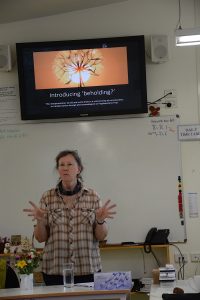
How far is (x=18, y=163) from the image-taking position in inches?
208

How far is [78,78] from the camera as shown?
520 cm

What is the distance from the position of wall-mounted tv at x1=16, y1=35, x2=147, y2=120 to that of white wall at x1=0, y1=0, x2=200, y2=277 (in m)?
0.22

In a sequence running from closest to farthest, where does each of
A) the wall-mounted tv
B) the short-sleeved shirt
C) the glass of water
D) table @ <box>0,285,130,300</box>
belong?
table @ <box>0,285,130,300</box>
the glass of water
the short-sleeved shirt
the wall-mounted tv

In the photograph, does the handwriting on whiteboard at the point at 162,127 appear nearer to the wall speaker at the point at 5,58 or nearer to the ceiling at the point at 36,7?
the ceiling at the point at 36,7

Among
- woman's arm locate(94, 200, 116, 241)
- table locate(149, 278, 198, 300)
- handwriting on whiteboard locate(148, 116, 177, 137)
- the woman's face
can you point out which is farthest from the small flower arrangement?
handwriting on whiteboard locate(148, 116, 177, 137)

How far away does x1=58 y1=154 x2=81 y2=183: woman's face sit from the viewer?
3918 millimetres

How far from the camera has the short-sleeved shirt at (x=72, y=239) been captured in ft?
12.2

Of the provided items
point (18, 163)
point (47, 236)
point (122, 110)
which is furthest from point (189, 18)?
point (47, 236)

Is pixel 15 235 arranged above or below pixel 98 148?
below

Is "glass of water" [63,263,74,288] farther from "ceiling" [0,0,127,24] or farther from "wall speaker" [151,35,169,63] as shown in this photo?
"ceiling" [0,0,127,24]

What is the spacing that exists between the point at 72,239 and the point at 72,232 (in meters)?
0.05

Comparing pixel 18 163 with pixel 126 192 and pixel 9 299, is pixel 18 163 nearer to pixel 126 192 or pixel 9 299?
pixel 126 192

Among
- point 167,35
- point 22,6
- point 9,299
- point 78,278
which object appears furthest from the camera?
point 167,35

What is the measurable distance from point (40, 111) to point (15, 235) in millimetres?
1385
